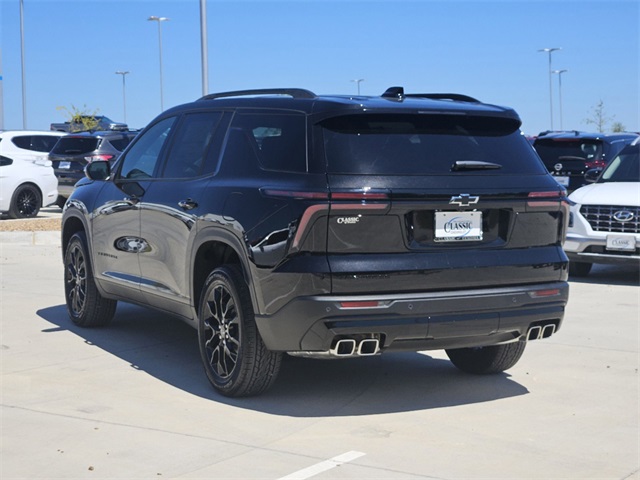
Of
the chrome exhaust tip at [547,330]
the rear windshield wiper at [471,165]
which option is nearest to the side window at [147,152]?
the rear windshield wiper at [471,165]

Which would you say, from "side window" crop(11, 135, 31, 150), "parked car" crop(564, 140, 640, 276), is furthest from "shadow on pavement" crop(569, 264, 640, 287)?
"side window" crop(11, 135, 31, 150)

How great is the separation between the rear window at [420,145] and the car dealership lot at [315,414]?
140 centimetres

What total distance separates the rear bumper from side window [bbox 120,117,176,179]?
2127 mm

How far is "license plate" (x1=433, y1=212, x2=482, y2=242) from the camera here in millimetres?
5996

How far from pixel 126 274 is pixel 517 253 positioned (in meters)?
3.06

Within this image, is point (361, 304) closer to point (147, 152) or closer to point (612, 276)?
point (147, 152)

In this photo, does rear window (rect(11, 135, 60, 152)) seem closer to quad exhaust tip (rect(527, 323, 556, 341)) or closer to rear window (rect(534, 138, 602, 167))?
rear window (rect(534, 138, 602, 167))

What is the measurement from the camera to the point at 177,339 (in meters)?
8.45

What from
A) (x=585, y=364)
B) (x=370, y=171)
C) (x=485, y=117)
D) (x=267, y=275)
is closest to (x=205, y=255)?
(x=267, y=275)

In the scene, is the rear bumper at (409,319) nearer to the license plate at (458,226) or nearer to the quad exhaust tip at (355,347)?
the quad exhaust tip at (355,347)

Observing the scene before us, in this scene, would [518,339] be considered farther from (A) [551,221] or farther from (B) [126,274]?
(B) [126,274]

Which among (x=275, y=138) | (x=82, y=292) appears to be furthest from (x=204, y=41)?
(x=275, y=138)

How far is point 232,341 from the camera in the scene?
6383mm

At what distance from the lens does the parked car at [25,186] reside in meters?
20.9
